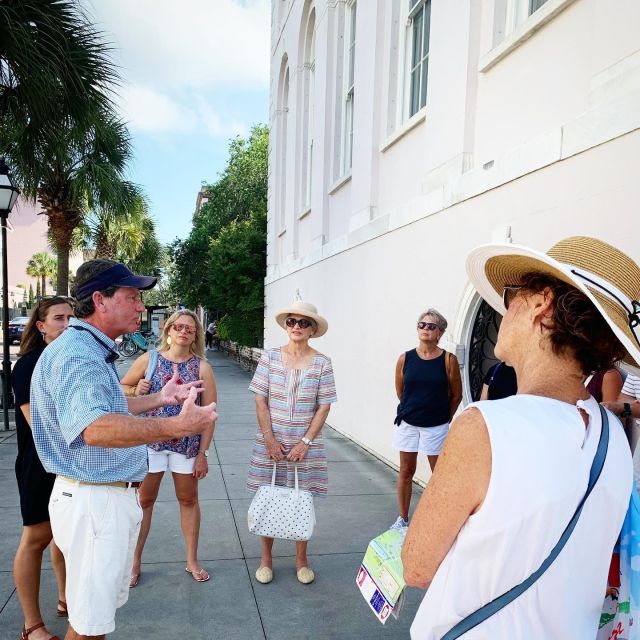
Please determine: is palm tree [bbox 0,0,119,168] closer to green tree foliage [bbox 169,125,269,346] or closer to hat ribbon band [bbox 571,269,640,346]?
hat ribbon band [bbox 571,269,640,346]

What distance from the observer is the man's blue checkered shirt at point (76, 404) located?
1.93m

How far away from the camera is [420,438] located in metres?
4.52

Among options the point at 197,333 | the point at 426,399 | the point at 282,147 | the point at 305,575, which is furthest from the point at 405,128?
the point at 282,147

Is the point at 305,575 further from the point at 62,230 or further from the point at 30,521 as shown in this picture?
the point at 62,230

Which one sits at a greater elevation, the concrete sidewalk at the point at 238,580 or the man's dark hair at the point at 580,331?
the man's dark hair at the point at 580,331

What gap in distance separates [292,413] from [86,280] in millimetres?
1804

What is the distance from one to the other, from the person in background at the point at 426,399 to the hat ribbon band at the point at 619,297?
3218 millimetres

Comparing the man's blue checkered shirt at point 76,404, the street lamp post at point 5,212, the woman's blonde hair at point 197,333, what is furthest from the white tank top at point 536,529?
the street lamp post at point 5,212

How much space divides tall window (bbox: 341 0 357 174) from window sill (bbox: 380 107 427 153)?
84.6 inches

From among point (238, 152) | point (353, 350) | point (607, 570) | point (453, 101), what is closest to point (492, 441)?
point (607, 570)

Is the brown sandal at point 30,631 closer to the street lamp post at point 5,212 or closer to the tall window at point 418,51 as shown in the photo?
the street lamp post at point 5,212

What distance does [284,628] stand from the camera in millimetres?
3117

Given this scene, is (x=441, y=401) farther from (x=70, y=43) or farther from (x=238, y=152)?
(x=238, y=152)

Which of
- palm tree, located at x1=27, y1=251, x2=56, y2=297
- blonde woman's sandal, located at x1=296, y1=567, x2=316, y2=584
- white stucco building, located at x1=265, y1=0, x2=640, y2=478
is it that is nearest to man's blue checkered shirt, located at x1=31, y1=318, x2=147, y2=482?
blonde woman's sandal, located at x1=296, y1=567, x2=316, y2=584
